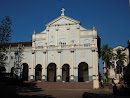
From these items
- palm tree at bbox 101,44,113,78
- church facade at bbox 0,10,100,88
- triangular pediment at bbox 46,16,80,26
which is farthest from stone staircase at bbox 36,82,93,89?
palm tree at bbox 101,44,113,78

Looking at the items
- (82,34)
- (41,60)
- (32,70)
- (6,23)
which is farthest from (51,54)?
(6,23)

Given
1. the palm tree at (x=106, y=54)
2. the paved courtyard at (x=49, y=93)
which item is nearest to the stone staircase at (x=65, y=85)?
the paved courtyard at (x=49, y=93)

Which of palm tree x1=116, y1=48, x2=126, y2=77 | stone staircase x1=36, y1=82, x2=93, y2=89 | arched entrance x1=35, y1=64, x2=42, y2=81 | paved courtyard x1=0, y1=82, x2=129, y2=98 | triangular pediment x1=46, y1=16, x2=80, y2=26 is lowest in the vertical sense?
stone staircase x1=36, y1=82, x2=93, y2=89

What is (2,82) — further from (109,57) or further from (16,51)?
(109,57)

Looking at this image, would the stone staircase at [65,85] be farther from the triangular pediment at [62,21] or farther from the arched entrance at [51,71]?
the triangular pediment at [62,21]

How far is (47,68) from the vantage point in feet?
145

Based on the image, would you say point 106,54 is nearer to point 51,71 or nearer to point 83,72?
point 83,72

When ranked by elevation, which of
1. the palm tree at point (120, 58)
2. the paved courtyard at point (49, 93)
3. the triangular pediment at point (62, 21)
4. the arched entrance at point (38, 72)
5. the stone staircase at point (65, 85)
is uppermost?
the triangular pediment at point (62, 21)

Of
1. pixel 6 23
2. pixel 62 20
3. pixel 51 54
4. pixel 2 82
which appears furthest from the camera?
pixel 62 20

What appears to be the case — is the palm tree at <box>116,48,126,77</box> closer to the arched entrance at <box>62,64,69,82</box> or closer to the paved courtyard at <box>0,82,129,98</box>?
the arched entrance at <box>62,64,69,82</box>

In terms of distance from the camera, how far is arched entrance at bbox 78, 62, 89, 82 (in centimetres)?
4281

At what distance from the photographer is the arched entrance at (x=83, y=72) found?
42.8 meters

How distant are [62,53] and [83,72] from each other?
781 cm

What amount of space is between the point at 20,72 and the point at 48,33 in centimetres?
1302
